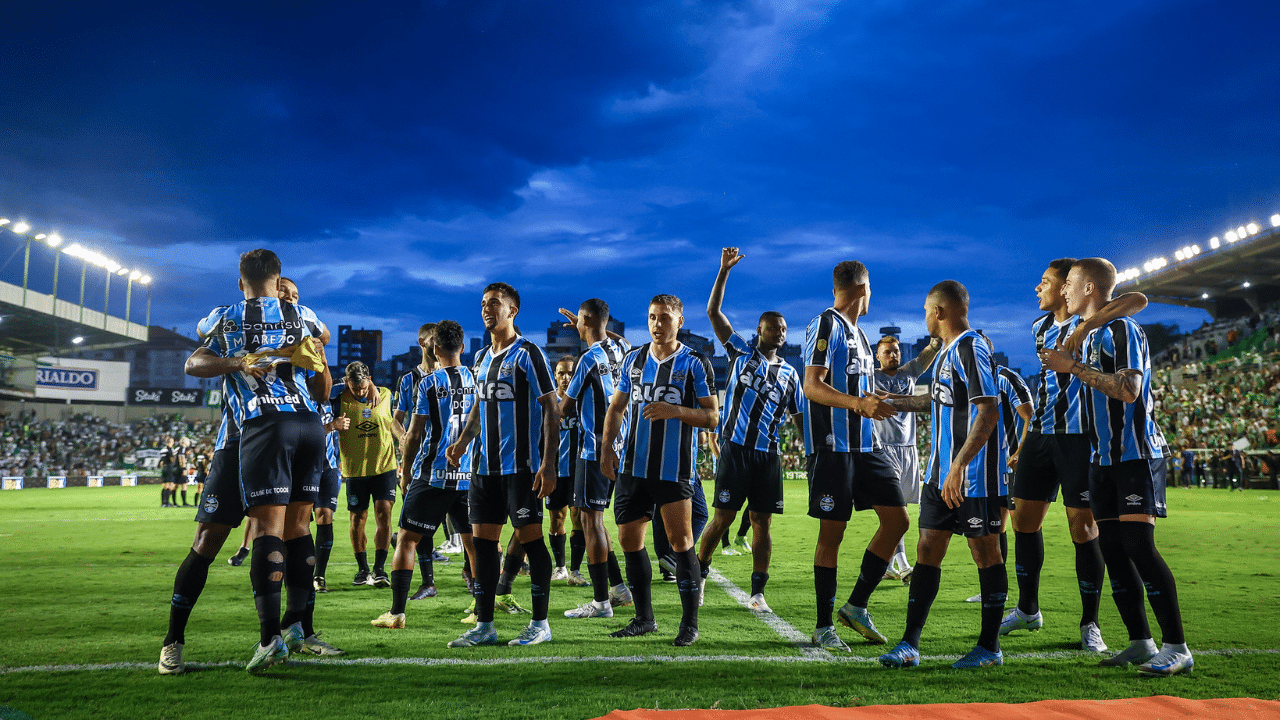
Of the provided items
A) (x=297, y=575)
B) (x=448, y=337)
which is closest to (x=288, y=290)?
(x=448, y=337)

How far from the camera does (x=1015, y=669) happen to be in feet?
13.6

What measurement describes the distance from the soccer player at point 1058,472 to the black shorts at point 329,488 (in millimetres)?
5736

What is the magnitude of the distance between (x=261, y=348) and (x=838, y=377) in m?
3.52

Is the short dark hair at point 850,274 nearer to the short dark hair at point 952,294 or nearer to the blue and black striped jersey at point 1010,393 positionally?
the short dark hair at point 952,294

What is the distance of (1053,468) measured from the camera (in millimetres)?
4875

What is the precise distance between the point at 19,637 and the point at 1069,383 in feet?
23.2

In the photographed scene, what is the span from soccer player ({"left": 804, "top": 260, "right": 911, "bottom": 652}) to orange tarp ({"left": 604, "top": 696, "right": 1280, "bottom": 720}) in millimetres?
1299

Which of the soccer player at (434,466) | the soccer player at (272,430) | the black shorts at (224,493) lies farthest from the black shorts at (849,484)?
the black shorts at (224,493)

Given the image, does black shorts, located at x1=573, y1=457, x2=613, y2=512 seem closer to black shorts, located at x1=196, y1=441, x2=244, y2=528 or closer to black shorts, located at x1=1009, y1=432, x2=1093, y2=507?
black shorts, located at x1=196, y1=441, x2=244, y2=528

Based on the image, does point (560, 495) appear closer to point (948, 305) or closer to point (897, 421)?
point (948, 305)

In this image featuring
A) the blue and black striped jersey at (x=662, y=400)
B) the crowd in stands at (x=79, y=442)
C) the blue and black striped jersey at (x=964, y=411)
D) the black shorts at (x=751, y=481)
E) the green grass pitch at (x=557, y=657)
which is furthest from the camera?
the crowd in stands at (x=79, y=442)

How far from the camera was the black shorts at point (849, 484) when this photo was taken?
4.70 metres

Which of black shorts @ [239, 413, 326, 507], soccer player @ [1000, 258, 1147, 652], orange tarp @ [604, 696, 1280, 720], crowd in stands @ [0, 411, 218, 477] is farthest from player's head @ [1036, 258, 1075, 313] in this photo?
crowd in stands @ [0, 411, 218, 477]

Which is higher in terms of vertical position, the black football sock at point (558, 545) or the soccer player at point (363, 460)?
the soccer player at point (363, 460)
